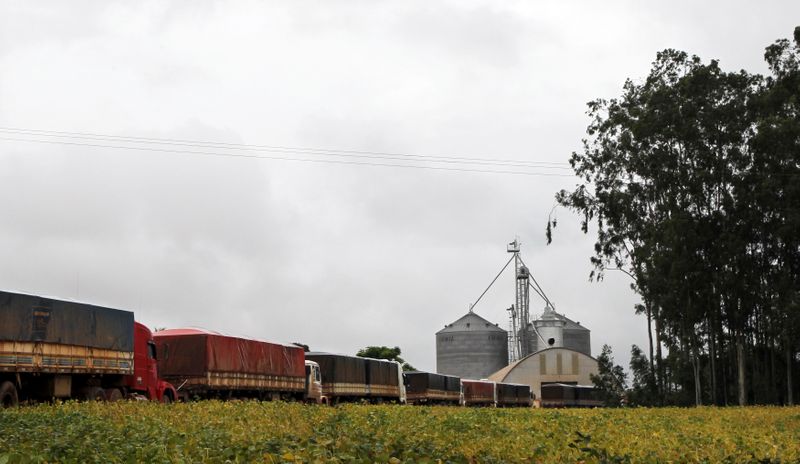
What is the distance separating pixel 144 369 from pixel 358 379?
24392mm

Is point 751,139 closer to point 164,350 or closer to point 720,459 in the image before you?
point 164,350

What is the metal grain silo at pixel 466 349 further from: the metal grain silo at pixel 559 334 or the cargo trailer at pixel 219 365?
the cargo trailer at pixel 219 365

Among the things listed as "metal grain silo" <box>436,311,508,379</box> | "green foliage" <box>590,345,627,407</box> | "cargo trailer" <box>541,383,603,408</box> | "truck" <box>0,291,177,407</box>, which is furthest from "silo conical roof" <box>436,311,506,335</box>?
"truck" <box>0,291,177,407</box>

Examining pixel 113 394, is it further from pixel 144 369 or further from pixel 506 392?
pixel 506 392

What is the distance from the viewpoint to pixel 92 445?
12.1m

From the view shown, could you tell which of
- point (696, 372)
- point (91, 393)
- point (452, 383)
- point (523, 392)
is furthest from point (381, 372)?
point (523, 392)

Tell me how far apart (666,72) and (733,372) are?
21.2 m

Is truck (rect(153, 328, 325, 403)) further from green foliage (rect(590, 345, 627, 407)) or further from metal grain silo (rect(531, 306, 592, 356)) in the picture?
metal grain silo (rect(531, 306, 592, 356))

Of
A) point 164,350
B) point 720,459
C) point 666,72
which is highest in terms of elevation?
point 666,72

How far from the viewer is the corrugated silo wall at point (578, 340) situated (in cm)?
14425

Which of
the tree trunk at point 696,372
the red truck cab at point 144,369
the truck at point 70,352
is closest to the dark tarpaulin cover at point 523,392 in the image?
the tree trunk at point 696,372

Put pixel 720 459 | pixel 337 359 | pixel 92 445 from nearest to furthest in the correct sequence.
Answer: pixel 720 459
pixel 92 445
pixel 337 359

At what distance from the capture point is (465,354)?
138875mm

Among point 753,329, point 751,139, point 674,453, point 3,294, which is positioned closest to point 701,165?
point 751,139
